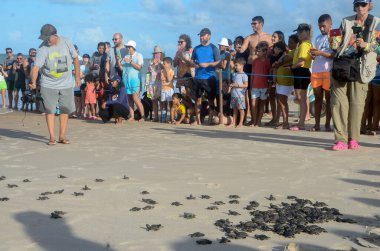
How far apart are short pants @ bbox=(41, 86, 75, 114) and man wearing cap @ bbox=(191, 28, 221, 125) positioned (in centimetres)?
335

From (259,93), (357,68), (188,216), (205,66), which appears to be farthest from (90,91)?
(188,216)

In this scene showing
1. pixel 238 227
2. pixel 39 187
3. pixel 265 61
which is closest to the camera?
pixel 238 227

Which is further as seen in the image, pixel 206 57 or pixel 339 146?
pixel 206 57

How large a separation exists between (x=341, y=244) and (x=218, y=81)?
26.4 feet

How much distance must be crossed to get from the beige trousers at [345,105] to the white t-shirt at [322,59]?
1.76 meters

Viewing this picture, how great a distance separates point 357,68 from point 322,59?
234cm

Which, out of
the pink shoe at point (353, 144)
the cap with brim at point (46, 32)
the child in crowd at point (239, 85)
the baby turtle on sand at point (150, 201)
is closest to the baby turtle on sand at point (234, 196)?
the baby turtle on sand at point (150, 201)

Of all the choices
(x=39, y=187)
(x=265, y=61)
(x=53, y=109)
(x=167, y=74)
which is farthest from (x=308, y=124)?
(x=39, y=187)

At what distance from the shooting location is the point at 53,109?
8.61 metres

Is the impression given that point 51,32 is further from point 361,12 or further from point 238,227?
point 238,227

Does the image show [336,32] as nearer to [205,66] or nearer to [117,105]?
[205,66]

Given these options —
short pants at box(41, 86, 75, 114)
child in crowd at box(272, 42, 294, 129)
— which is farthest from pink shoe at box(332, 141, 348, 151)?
short pants at box(41, 86, 75, 114)

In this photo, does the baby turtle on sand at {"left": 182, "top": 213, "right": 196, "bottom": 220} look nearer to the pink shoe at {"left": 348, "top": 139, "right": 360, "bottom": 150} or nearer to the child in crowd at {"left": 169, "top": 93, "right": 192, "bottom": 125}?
the pink shoe at {"left": 348, "top": 139, "right": 360, "bottom": 150}

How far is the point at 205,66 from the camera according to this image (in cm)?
1121
